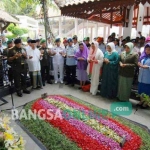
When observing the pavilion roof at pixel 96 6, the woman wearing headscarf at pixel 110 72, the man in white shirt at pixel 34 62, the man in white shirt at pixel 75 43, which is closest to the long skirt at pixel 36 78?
the man in white shirt at pixel 34 62

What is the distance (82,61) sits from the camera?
17.4ft

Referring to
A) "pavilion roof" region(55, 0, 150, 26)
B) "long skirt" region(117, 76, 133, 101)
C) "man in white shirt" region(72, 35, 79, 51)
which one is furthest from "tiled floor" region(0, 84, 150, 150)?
"pavilion roof" region(55, 0, 150, 26)

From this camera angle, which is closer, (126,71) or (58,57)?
(126,71)

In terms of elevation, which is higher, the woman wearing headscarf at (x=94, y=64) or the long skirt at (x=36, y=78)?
the woman wearing headscarf at (x=94, y=64)

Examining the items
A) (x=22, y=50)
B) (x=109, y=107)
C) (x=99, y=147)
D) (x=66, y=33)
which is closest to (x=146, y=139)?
(x=99, y=147)

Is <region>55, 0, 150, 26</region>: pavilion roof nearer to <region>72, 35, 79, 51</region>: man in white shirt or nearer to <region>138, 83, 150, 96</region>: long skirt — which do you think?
<region>72, 35, 79, 51</region>: man in white shirt

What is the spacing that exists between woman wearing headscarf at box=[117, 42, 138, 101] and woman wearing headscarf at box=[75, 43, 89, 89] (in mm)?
1351

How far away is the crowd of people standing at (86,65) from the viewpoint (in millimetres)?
4094

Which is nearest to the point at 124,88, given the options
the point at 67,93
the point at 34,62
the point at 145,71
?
the point at 145,71

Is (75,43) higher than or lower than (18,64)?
higher

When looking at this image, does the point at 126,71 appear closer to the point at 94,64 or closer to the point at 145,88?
the point at 145,88

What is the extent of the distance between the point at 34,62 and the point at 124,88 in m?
2.84

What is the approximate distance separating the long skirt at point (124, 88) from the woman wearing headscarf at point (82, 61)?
142cm

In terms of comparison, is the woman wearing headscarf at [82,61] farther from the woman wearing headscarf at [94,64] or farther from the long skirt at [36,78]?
the long skirt at [36,78]
